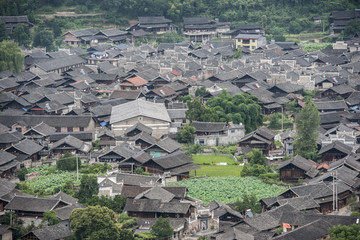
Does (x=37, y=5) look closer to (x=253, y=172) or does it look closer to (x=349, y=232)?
(x=253, y=172)

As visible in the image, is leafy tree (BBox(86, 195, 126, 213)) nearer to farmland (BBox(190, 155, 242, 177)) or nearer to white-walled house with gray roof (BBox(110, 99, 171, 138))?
farmland (BBox(190, 155, 242, 177))

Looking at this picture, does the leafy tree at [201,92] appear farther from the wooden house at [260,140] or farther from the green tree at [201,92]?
the wooden house at [260,140]

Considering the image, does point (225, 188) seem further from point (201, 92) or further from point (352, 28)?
point (352, 28)

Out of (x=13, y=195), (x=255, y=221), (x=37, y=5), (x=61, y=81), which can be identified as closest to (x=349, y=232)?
(x=255, y=221)

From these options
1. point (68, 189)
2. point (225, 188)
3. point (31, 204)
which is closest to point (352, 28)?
point (225, 188)

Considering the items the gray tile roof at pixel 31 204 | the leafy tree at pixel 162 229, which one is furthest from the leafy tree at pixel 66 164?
the leafy tree at pixel 162 229
